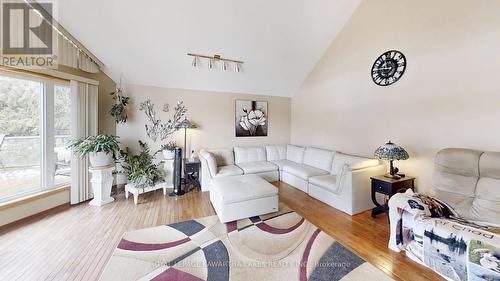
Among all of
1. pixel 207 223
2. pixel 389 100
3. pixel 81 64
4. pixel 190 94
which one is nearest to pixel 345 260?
pixel 207 223

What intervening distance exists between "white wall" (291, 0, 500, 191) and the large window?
16.8 feet

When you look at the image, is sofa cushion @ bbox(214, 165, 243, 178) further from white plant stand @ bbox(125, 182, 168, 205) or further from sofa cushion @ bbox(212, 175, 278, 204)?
white plant stand @ bbox(125, 182, 168, 205)

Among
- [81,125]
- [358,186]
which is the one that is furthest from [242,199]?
[81,125]

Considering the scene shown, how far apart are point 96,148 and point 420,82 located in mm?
5008

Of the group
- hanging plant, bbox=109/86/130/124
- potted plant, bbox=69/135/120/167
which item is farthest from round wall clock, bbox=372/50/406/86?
hanging plant, bbox=109/86/130/124

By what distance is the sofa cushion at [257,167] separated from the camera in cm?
420

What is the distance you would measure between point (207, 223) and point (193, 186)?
1.65 meters

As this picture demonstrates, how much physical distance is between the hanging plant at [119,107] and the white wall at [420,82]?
438cm

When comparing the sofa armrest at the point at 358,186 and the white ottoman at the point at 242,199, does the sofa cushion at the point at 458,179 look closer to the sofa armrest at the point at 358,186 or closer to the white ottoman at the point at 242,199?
the sofa armrest at the point at 358,186

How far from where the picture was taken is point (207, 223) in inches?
104

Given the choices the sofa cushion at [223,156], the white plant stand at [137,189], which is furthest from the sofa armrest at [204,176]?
the white plant stand at [137,189]

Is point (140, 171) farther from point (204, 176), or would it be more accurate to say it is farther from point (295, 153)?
point (295, 153)

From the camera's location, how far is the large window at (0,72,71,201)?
8.66 feet

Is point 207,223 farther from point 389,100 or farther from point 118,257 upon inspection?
point 389,100
